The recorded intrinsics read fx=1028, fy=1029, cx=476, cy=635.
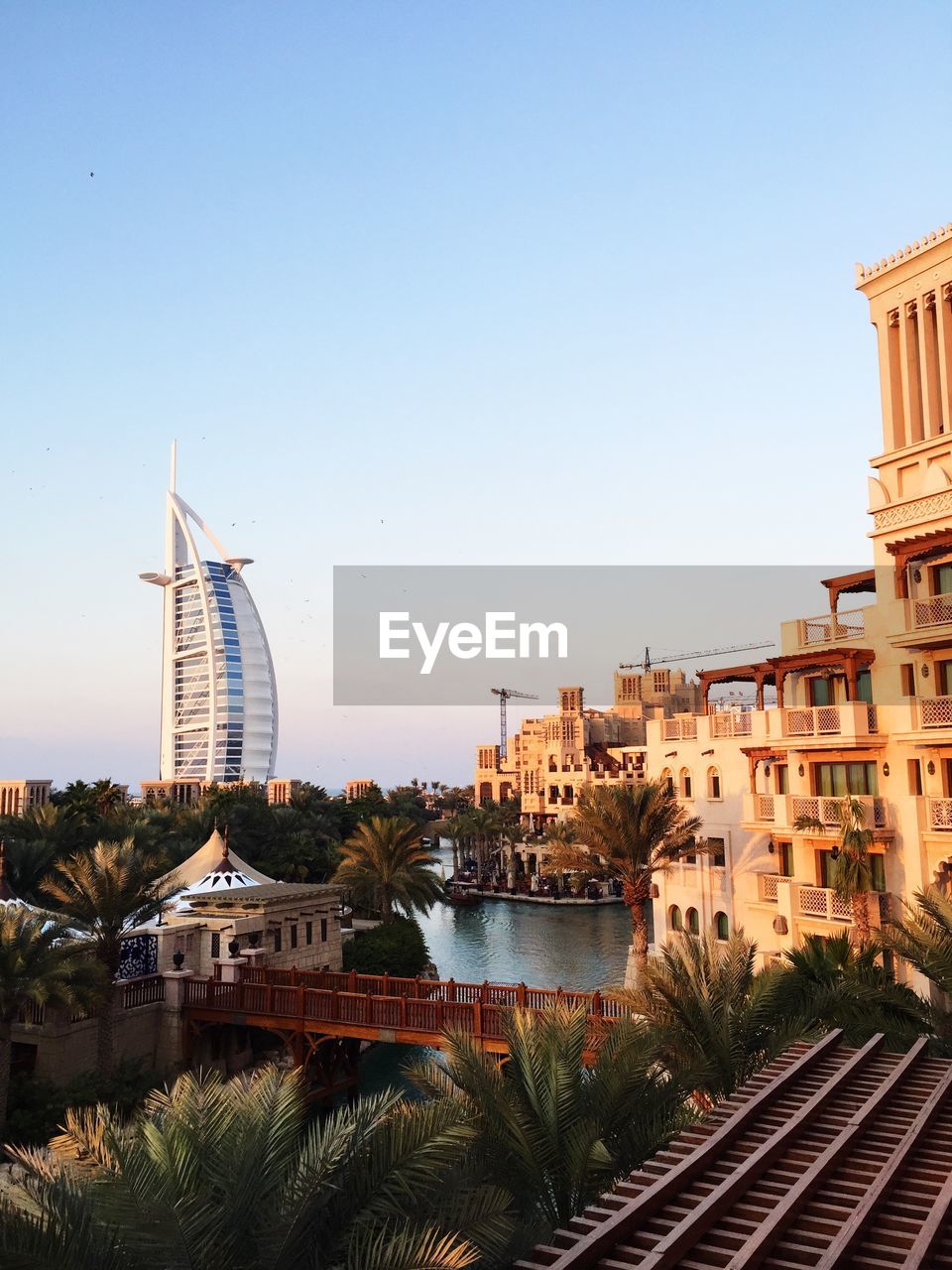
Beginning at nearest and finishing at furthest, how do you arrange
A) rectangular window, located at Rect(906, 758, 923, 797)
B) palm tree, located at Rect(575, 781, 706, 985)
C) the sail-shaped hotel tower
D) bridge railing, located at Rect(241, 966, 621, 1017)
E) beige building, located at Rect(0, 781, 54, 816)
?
bridge railing, located at Rect(241, 966, 621, 1017), rectangular window, located at Rect(906, 758, 923, 797), palm tree, located at Rect(575, 781, 706, 985), beige building, located at Rect(0, 781, 54, 816), the sail-shaped hotel tower

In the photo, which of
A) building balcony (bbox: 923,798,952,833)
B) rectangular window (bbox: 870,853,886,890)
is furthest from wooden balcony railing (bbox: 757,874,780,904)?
building balcony (bbox: 923,798,952,833)

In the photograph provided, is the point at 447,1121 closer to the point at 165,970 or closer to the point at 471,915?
the point at 165,970

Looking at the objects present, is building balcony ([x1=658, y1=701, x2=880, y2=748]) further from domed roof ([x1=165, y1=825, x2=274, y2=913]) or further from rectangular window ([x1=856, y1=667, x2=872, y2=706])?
domed roof ([x1=165, y1=825, x2=274, y2=913])

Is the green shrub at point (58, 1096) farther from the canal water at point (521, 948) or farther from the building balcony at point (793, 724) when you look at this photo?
the building balcony at point (793, 724)

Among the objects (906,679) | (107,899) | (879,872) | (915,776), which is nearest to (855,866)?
(879,872)

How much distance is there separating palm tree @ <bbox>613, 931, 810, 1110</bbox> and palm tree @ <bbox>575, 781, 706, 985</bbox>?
12543 millimetres

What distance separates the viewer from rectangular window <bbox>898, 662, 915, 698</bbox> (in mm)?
22438

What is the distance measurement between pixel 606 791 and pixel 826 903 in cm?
719

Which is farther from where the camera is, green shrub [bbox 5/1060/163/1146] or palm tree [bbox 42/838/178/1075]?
palm tree [bbox 42/838/178/1075]

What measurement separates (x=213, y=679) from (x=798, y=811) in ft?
410

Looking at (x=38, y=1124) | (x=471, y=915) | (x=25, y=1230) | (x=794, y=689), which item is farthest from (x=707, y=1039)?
(x=471, y=915)

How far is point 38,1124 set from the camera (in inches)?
737

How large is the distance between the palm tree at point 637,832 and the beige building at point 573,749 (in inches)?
2032

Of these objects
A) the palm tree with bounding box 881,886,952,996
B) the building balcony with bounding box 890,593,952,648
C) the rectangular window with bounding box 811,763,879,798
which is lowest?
the palm tree with bounding box 881,886,952,996
